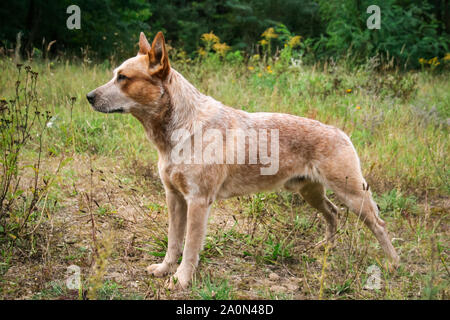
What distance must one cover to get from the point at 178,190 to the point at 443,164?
386 cm

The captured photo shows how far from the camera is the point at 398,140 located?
584 cm

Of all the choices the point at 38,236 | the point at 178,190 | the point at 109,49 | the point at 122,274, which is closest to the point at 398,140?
the point at 178,190

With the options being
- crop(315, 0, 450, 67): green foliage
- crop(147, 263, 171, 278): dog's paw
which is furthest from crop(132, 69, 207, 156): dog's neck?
crop(315, 0, 450, 67): green foliage

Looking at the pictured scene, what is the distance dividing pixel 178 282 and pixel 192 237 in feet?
1.25

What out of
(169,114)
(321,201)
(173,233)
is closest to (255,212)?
(321,201)

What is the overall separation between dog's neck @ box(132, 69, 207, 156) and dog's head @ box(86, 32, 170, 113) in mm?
50

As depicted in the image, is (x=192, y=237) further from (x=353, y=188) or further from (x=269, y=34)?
(x=269, y=34)

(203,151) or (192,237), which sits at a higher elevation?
(203,151)

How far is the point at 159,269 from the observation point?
131 inches

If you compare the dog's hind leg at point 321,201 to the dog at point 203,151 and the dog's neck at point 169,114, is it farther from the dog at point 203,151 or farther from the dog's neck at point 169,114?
the dog's neck at point 169,114

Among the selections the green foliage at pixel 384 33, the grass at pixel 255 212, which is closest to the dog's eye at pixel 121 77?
the grass at pixel 255 212

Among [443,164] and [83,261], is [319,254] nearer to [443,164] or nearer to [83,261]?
[83,261]

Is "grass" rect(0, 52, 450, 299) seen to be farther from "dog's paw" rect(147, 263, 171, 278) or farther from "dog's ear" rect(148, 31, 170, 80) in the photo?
"dog's ear" rect(148, 31, 170, 80)

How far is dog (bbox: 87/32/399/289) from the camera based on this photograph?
312 cm
